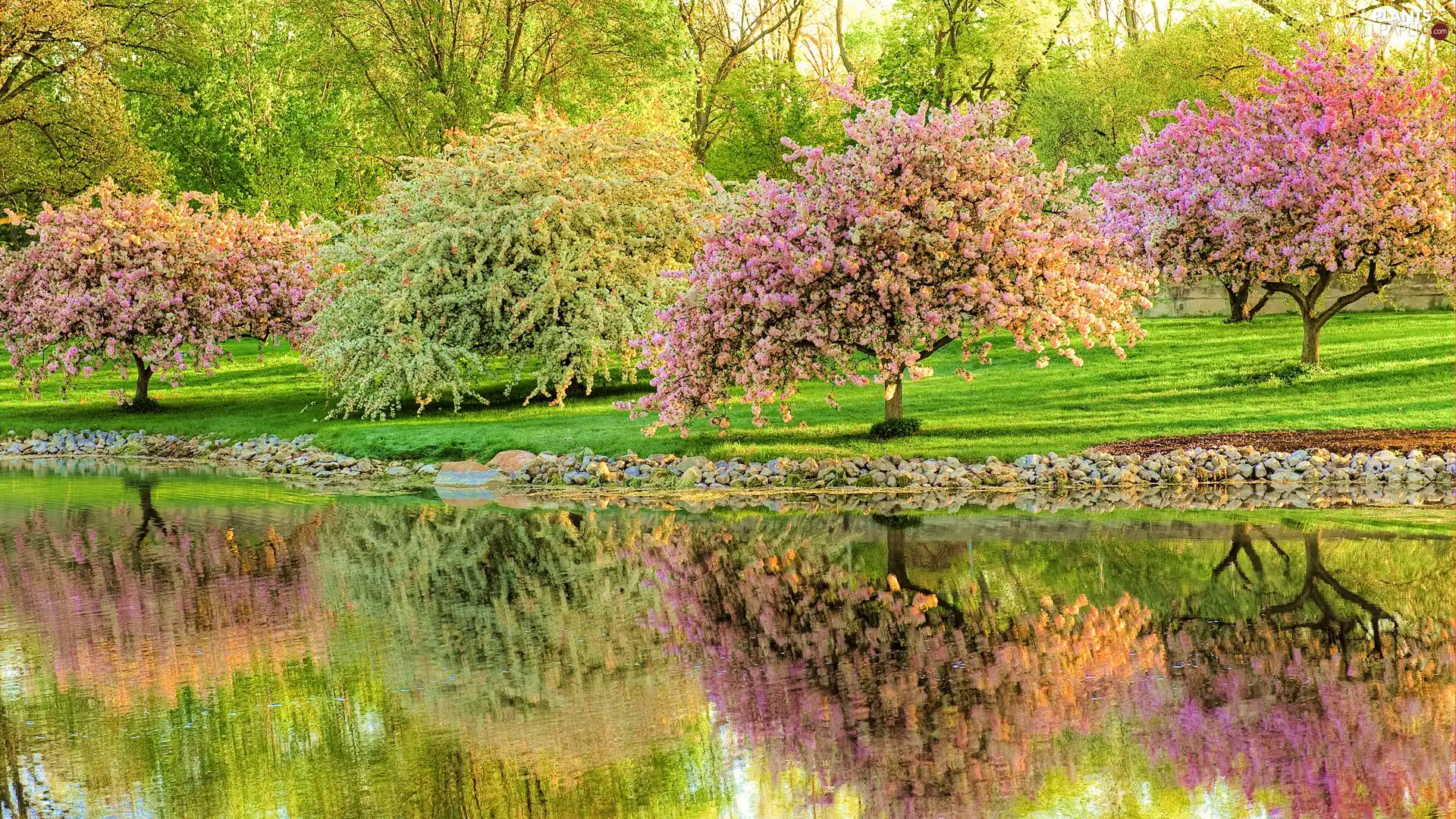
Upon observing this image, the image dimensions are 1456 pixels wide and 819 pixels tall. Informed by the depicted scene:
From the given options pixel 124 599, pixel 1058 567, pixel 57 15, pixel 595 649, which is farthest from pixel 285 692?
pixel 57 15

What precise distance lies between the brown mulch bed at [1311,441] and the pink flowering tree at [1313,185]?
4.39m

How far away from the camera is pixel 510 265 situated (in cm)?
2888

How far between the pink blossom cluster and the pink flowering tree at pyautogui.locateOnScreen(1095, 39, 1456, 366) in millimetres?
22

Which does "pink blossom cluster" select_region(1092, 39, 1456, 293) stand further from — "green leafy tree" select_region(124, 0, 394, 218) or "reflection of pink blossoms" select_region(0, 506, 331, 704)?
"green leafy tree" select_region(124, 0, 394, 218)

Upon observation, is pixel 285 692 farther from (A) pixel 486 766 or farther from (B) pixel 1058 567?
(B) pixel 1058 567

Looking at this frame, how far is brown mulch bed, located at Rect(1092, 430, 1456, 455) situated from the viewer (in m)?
19.8

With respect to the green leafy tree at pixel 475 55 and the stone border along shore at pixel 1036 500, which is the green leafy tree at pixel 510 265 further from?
the stone border along shore at pixel 1036 500

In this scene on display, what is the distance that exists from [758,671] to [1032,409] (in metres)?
15.0

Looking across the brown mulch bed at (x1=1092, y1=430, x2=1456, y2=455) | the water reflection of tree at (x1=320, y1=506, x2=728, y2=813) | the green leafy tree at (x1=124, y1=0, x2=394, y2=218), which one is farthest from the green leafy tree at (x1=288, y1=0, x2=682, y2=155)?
the water reflection of tree at (x1=320, y1=506, x2=728, y2=813)

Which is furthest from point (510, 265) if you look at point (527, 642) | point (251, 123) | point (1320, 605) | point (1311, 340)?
point (251, 123)

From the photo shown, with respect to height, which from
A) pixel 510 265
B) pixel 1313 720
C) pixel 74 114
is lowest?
pixel 1313 720

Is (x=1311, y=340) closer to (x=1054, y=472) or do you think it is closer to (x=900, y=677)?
(x=1054, y=472)

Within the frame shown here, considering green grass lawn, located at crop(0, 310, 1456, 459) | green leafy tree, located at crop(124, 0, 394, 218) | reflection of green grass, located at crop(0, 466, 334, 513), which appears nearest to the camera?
reflection of green grass, located at crop(0, 466, 334, 513)

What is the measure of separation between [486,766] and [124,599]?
279 inches
